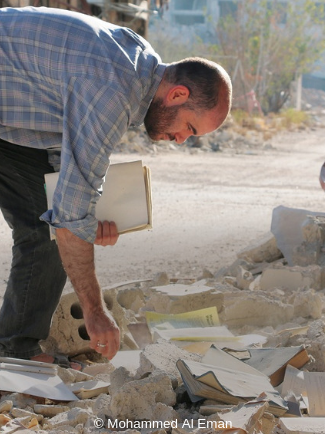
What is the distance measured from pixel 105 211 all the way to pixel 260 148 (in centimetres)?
1315

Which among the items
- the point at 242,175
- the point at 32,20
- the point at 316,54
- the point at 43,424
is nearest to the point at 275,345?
the point at 43,424

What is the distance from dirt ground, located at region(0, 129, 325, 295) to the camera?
19.9 ft

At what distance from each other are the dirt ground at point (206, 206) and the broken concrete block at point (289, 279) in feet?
2.41

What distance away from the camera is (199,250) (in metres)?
6.55

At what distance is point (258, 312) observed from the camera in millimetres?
4320

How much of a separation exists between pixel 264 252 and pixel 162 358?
9.12 feet

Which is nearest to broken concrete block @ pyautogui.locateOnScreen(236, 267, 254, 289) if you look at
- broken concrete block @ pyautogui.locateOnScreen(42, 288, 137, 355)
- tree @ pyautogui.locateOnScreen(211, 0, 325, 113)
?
broken concrete block @ pyautogui.locateOnScreen(42, 288, 137, 355)

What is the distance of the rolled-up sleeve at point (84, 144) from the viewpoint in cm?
270

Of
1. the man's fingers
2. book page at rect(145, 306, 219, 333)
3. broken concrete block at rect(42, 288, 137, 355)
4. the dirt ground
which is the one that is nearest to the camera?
the man's fingers

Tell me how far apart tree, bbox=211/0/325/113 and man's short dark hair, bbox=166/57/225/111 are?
21.1m

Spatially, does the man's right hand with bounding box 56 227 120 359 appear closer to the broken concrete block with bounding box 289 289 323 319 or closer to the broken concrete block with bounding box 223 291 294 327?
the broken concrete block with bounding box 223 291 294 327

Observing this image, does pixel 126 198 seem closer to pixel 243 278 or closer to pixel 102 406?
pixel 102 406

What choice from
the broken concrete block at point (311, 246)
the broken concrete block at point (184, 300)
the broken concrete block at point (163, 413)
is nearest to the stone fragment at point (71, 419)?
the broken concrete block at point (163, 413)

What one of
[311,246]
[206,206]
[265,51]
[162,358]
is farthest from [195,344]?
[265,51]
